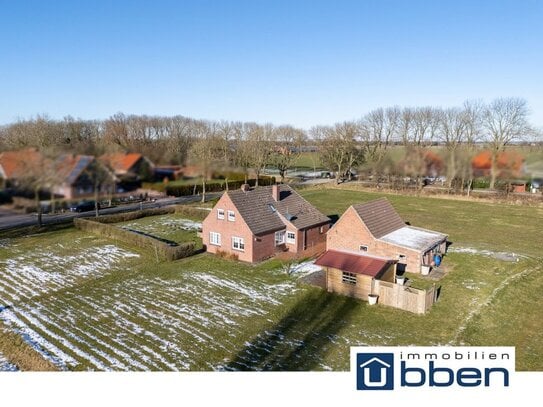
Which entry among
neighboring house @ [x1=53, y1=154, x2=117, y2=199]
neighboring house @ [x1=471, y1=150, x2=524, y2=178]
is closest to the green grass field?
neighboring house @ [x1=471, y1=150, x2=524, y2=178]

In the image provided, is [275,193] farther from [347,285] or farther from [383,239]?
[347,285]

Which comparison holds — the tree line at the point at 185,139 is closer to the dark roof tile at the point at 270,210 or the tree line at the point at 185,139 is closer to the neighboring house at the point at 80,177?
the neighboring house at the point at 80,177

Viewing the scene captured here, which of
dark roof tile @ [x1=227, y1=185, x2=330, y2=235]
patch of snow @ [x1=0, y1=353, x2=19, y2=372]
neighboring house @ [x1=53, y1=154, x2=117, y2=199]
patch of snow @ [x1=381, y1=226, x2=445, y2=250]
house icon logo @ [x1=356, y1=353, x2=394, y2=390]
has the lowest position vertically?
patch of snow @ [x1=0, y1=353, x2=19, y2=372]

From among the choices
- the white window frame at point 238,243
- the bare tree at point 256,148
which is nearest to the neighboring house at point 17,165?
the bare tree at point 256,148

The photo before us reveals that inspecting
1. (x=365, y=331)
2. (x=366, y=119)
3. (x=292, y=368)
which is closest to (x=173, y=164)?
(x=292, y=368)

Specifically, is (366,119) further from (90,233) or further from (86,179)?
(86,179)

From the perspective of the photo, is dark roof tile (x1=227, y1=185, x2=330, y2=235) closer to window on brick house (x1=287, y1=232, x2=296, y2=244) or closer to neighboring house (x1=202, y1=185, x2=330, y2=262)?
neighboring house (x1=202, y1=185, x2=330, y2=262)
